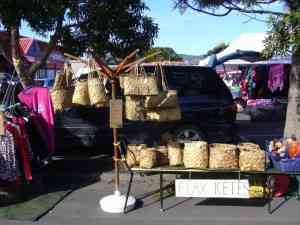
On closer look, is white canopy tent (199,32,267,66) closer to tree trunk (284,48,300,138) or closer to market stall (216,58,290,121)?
market stall (216,58,290,121)

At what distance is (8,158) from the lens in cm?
668

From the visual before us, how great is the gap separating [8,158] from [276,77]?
10.9m

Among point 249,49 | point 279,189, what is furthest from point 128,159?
point 249,49

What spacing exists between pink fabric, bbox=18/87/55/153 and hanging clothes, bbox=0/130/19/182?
31.6 inches

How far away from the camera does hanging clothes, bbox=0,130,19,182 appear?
21.8 ft

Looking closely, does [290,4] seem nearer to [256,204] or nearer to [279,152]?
[279,152]

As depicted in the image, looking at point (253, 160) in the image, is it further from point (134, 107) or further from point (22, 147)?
point (22, 147)

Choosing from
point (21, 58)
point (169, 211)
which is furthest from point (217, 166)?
point (21, 58)

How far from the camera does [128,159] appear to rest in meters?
6.60

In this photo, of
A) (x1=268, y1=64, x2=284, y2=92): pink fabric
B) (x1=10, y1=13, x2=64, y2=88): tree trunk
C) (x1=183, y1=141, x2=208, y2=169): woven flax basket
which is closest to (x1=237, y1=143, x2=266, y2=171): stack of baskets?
(x1=183, y1=141, x2=208, y2=169): woven flax basket

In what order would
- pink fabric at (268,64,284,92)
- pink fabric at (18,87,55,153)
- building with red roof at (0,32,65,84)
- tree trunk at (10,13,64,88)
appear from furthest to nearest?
building with red roof at (0,32,65,84)
pink fabric at (268,64,284,92)
tree trunk at (10,13,64,88)
pink fabric at (18,87,55,153)

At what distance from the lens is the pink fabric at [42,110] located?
7520 millimetres

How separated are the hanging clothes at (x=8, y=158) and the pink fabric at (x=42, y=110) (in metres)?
0.80

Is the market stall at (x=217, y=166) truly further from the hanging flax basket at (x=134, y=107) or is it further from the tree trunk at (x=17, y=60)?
the tree trunk at (x=17, y=60)
